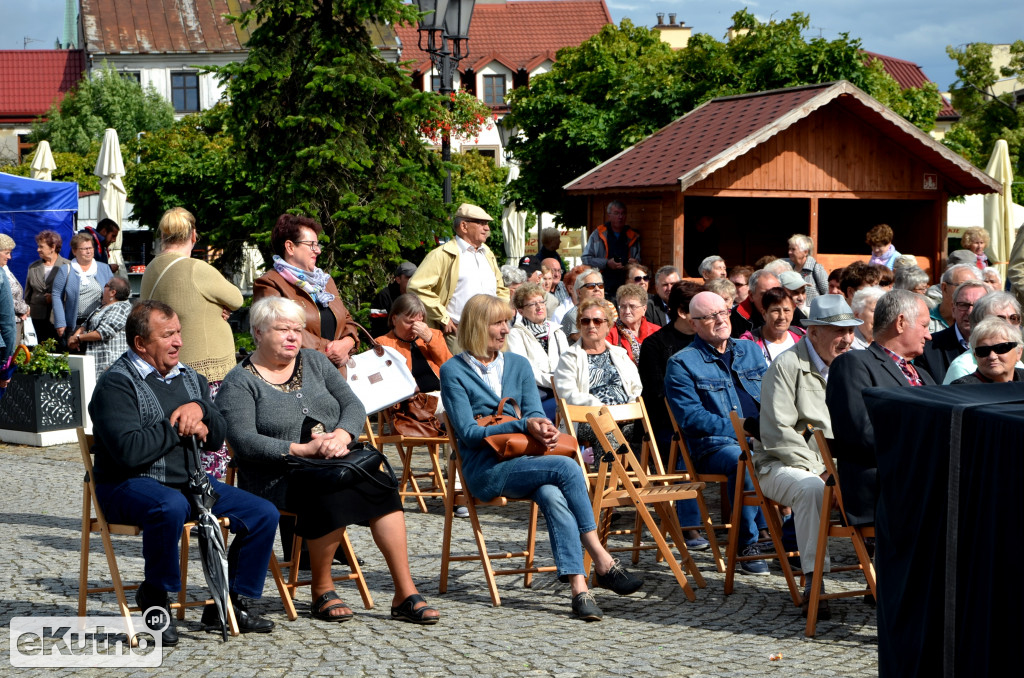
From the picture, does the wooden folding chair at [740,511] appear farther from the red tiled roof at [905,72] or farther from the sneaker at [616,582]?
the red tiled roof at [905,72]

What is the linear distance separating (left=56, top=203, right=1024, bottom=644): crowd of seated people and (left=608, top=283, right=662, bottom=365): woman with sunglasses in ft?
2.35

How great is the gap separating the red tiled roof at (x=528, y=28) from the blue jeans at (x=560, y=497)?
63.5 meters

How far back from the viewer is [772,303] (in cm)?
834

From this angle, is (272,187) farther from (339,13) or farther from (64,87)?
(64,87)

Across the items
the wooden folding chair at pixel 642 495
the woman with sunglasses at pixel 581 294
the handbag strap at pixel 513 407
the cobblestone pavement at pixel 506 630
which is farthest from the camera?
the woman with sunglasses at pixel 581 294

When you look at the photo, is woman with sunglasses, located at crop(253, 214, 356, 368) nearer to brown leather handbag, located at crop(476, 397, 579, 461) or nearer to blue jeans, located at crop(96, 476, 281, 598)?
brown leather handbag, located at crop(476, 397, 579, 461)

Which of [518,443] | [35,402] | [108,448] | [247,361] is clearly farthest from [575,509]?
[35,402]

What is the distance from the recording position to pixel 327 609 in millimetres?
6117

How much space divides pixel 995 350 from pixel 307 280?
13.2ft

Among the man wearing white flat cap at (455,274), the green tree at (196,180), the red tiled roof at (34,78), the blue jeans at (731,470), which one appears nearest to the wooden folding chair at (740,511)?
the blue jeans at (731,470)

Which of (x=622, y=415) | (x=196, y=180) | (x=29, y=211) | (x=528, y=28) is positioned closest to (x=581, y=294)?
(x=622, y=415)

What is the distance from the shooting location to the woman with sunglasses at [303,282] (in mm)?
7613

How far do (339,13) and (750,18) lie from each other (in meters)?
15.2

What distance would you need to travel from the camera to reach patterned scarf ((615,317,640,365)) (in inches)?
373
